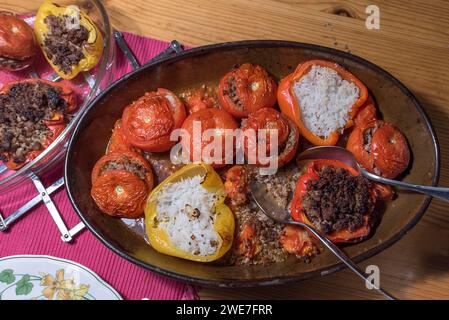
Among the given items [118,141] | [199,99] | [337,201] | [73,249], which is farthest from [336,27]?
[73,249]

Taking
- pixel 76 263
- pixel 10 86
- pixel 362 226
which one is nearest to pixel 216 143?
pixel 362 226

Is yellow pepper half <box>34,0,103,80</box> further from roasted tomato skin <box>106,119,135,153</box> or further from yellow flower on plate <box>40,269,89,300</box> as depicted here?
yellow flower on plate <box>40,269,89,300</box>

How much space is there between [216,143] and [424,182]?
79 cm

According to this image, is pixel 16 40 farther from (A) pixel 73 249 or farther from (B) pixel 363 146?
(B) pixel 363 146

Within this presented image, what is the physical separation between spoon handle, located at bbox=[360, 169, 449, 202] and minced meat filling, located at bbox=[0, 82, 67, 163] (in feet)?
4.11

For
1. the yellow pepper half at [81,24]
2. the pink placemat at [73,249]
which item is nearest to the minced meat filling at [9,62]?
the yellow pepper half at [81,24]

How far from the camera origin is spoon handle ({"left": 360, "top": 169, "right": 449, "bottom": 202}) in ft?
5.18

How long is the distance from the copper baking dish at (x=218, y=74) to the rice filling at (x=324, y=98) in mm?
68

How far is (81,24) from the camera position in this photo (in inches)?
76.8

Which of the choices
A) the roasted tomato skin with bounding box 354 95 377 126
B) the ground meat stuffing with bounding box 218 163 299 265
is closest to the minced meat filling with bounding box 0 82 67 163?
the ground meat stuffing with bounding box 218 163 299 265

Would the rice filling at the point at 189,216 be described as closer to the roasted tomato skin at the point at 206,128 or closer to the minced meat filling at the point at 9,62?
the roasted tomato skin at the point at 206,128

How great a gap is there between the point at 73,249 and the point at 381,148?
4.16 ft

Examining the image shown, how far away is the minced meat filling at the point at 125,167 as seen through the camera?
180 cm
